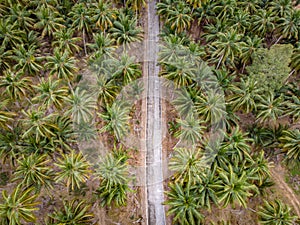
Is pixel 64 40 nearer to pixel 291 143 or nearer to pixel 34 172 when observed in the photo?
pixel 34 172

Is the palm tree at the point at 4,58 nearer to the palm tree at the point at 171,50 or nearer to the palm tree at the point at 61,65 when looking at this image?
the palm tree at the point at 61,65

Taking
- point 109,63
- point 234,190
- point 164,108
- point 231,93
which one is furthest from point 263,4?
point 234,190

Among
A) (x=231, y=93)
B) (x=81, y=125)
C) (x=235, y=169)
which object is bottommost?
(x=235, y=169)

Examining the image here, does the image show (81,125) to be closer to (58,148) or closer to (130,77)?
(58,148)

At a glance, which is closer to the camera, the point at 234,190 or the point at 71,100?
the point at 234,190

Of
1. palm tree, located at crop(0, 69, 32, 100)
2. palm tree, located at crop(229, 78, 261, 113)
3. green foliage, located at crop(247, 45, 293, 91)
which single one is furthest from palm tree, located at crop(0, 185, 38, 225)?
green foliage, located at crop(247, 45, 293, 91)

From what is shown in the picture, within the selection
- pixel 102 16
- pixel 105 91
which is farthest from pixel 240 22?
pixel 105 91

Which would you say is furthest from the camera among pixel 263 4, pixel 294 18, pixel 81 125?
pixel 263 4
